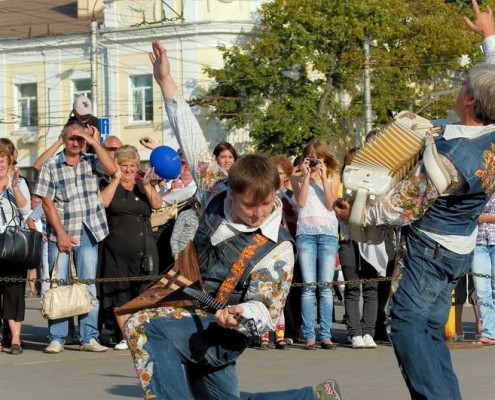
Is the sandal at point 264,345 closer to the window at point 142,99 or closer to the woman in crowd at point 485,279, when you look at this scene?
the woman in crowd at point 485,279

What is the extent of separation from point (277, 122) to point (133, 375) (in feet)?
143

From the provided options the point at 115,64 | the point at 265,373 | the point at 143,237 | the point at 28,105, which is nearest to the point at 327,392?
the point at 265,373

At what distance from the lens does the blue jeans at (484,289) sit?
1359 centimetres

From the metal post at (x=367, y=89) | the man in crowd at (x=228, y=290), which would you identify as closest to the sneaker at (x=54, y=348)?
the man in crowd at (x=228, y=290)

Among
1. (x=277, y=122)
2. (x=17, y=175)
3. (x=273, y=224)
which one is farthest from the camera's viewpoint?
(x=277, y=122)

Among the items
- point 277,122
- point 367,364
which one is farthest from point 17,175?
point 277,122

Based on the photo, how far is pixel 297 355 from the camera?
12508 mm

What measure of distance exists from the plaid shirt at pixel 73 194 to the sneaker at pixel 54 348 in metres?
0.97

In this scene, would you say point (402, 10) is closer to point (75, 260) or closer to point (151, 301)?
point (75, 260)

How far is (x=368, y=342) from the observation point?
13.2 metres

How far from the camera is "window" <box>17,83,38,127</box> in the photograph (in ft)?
197

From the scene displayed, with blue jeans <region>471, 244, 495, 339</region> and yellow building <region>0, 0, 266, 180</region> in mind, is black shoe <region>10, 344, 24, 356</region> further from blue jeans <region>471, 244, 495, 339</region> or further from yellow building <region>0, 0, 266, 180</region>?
yellow building <region>0, 0, 266, 180</region>

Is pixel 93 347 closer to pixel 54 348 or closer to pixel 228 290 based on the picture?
pixel 54 348

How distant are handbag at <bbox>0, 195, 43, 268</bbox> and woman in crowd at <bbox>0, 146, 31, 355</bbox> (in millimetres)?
138
